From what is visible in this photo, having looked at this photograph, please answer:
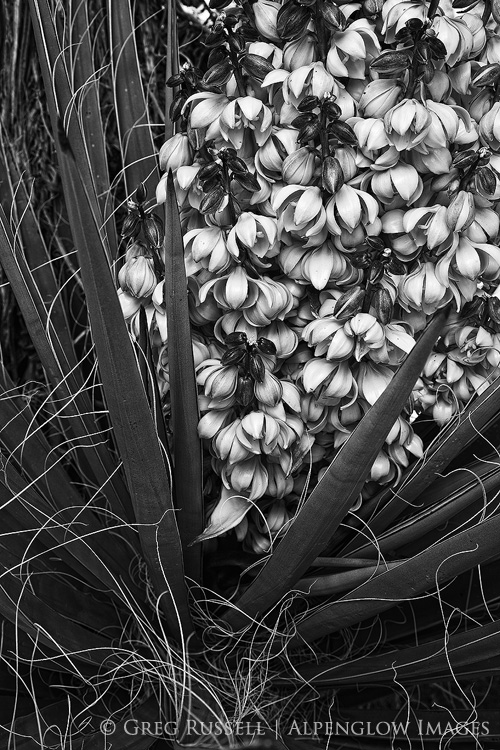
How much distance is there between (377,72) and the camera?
0.74 metres

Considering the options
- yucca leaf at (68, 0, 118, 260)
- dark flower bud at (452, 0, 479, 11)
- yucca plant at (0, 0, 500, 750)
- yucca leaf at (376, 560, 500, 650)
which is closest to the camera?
yucca plant at (0, 0, 500, 750)

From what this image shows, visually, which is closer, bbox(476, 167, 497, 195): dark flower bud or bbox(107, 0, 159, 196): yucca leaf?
bbox(476, 167, 497, 195): dark flower bud

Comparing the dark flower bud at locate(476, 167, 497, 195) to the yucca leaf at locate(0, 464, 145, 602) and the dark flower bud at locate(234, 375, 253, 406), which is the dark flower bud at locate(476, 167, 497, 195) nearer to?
the dark flower bud at locate(234, 375, 253, 406)

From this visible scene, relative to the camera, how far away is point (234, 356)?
0.72m

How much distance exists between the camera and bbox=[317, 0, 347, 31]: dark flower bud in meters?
A: 0.70

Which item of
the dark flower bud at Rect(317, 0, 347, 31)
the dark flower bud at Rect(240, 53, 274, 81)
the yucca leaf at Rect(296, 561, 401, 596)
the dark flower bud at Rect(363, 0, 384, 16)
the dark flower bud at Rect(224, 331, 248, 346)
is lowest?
the yucca leaf at Rect(296, 561, 401, 596)

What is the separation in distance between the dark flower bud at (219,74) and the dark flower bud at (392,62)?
0.15m

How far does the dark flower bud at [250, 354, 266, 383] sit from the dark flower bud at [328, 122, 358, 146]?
234 mm

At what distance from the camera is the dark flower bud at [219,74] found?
747 mm

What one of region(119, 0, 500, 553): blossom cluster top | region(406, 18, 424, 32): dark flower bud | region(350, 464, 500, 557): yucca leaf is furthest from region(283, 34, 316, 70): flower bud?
region(350, 464, 500, 557): yucca leaf

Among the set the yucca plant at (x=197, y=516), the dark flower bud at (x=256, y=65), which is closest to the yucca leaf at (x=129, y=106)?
the yucca plant at (x=197, y=516)

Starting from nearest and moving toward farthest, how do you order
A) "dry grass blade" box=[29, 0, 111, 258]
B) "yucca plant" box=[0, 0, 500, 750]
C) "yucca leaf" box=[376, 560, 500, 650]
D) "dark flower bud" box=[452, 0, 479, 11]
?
"dry grass blade" box=[29, 0, 111, 258], "yucca plant" box=[0, 0, 500, 750], "dark flower bud" box=[452, 0, 479, 11], "yucca leaf" box=[376, 560, 500, 650]

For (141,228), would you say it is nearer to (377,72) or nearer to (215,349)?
(215,349)

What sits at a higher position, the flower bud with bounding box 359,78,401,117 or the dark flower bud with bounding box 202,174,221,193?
the flower bud with bounding box 359,78,401,117
